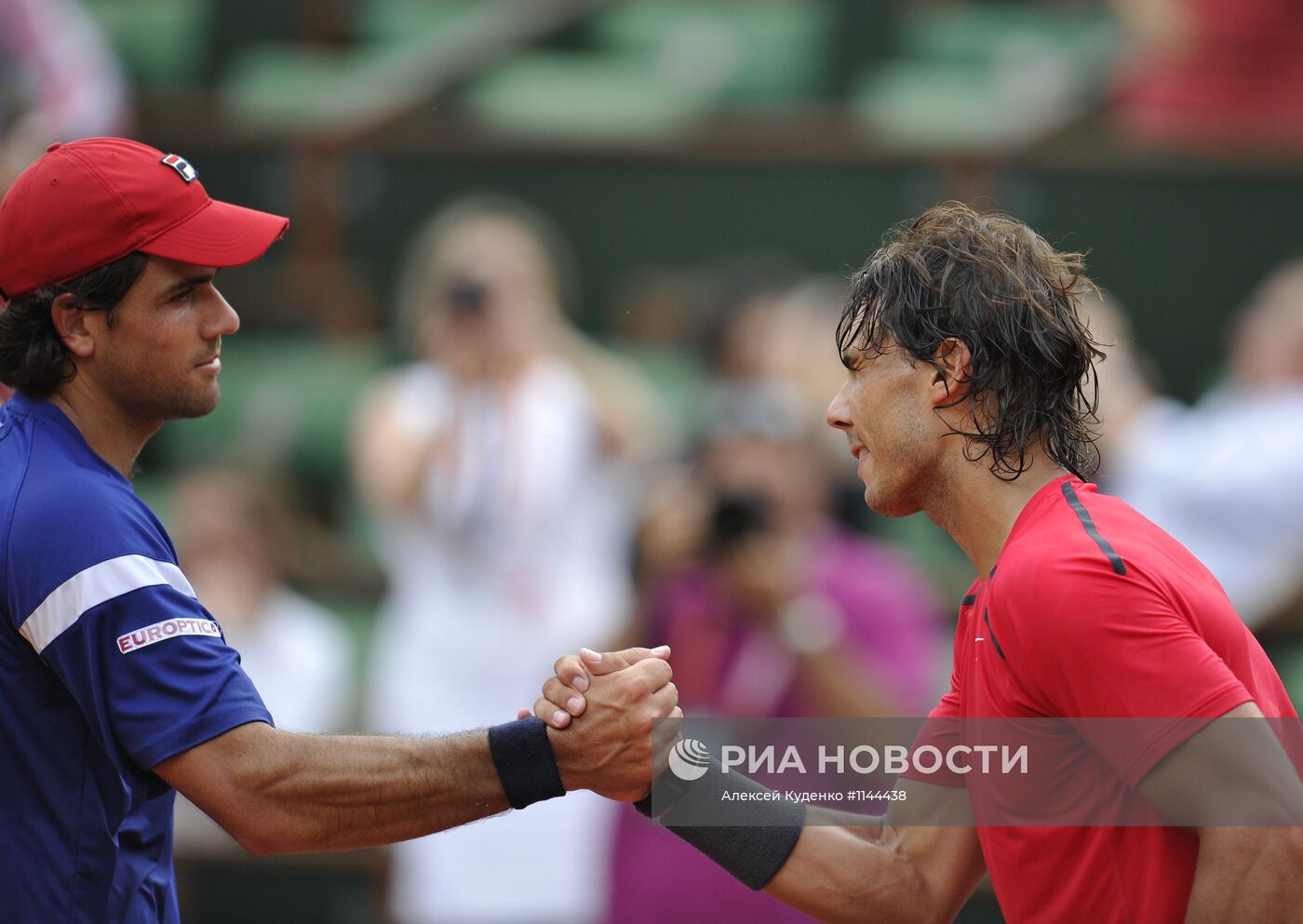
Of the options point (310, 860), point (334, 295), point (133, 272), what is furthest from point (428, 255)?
point (133, 272)

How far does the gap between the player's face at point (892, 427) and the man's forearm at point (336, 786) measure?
0.81 m

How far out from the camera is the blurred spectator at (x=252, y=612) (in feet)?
18.3

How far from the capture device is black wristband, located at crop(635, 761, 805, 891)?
2910 millimetres

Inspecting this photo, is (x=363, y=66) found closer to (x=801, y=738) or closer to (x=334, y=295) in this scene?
(x=334, y=295)

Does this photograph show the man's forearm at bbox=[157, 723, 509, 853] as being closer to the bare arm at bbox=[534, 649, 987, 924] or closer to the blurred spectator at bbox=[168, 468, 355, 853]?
the bare arm at bbox=[534, 649, 987, 924]

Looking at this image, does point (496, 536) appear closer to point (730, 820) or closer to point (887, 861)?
point (730, 820)

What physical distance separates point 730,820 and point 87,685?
3.70 feet

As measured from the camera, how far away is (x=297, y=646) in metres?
5.69

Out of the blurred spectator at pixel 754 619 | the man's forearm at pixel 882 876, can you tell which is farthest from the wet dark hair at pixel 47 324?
the blurred spectator at pixel 754 619

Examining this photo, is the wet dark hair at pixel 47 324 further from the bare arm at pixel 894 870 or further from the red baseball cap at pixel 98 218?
the bare arm at pixel 894 870

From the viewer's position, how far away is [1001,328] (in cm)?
258

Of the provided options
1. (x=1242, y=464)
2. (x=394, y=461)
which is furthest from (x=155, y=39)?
(x=1242, y=464)

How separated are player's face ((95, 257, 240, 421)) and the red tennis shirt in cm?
139

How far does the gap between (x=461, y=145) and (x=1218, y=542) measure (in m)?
3.80
